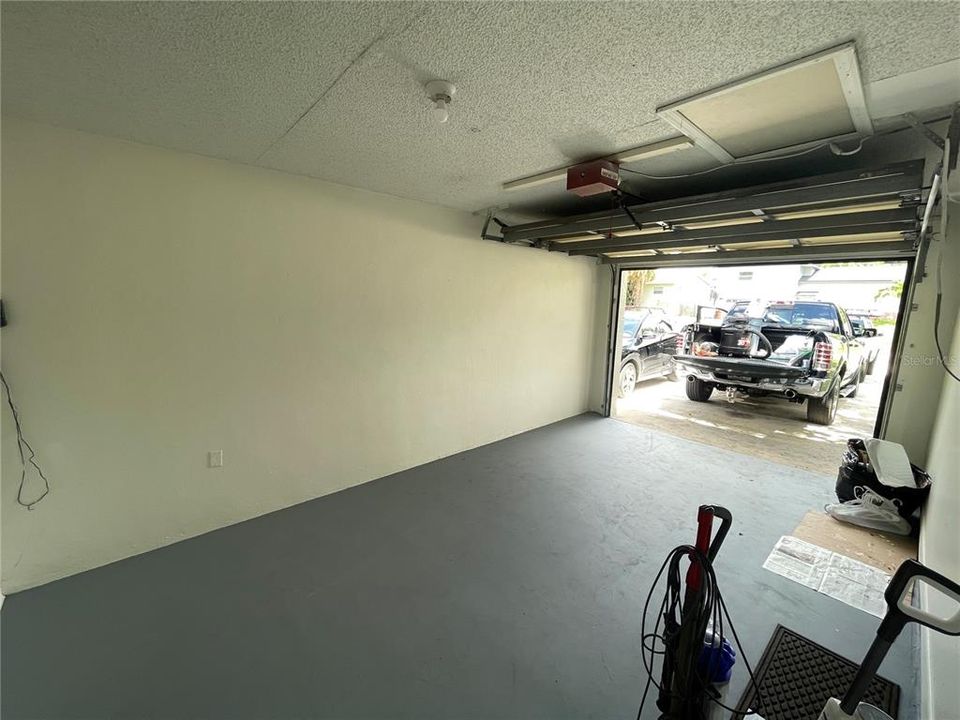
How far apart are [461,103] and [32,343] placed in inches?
89.7

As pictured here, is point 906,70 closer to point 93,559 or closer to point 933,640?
point 933,640

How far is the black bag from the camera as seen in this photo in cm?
254

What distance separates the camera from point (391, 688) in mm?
1487

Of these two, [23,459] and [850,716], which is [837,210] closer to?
[850,716]

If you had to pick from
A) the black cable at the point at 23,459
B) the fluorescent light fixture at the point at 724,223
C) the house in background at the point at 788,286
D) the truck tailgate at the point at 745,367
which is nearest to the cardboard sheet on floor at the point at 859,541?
the fluorescent light fixture at the point at 724,223

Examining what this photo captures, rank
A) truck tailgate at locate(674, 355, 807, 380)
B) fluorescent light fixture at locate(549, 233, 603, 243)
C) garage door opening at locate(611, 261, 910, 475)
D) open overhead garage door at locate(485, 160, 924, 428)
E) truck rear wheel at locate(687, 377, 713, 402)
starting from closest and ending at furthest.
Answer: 1. open overhead garage door at locate(485, 160, 924, 428)
2. fluorescent light fixture at locate(549, 233, 603, 243)
3. garage door opening at locate(611, 261, 910, 475)
4. truck tailgate at locate(674, 355, 807, 380)
5. truck rear wheel at locate(687, 377, 713, 402)

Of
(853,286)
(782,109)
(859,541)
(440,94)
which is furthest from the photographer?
(853,286)

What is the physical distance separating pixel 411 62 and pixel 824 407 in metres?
6.15

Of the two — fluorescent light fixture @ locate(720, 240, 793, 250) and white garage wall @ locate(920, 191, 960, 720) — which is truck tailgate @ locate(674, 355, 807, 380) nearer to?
white garage wall @ locate(920, 191, 960, 720)

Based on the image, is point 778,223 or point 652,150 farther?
point 778,223

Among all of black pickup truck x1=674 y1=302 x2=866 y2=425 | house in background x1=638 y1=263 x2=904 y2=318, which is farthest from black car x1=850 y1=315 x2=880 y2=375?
house in background x1=638 y1=263 x2=904 y2=318

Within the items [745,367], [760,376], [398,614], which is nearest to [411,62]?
[398,614]

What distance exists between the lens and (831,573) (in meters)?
2.18

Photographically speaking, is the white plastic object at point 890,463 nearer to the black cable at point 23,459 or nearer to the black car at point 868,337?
the black car at point 868,337
